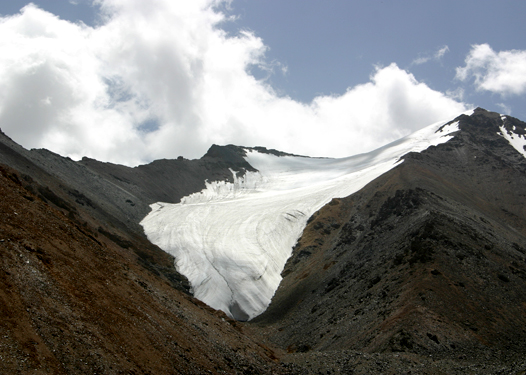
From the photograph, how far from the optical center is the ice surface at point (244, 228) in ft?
168

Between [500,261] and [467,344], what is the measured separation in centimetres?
1446

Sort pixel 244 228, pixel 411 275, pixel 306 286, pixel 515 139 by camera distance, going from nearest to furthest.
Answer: pixel 411 275
pixel 306 286
pixel 244 228
pixel 515 139

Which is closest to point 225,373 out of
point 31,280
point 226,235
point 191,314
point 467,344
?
point 191,314

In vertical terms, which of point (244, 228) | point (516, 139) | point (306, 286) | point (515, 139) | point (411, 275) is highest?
point (516, 139)

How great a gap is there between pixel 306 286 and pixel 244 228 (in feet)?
70.2

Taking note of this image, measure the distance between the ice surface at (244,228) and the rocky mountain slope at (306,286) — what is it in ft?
7.91

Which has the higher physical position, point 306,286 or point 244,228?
point 244,228

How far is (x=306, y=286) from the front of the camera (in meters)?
47.4

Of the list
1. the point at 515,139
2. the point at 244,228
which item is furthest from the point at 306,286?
the point at 515,139

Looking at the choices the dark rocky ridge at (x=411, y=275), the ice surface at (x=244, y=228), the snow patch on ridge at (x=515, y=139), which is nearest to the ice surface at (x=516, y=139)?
the snow patch on ridge at (x=515, y=139)

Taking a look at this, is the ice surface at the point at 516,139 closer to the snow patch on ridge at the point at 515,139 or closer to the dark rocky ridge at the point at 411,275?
the snow patch on ridge at the point at 515,139

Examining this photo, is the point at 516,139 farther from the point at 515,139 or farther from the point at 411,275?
the point at 411,275

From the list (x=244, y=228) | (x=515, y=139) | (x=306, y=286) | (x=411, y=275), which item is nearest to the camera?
(x=411, y=275)

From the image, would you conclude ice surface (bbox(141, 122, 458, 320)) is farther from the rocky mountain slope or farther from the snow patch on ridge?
the snow patch on ridge
